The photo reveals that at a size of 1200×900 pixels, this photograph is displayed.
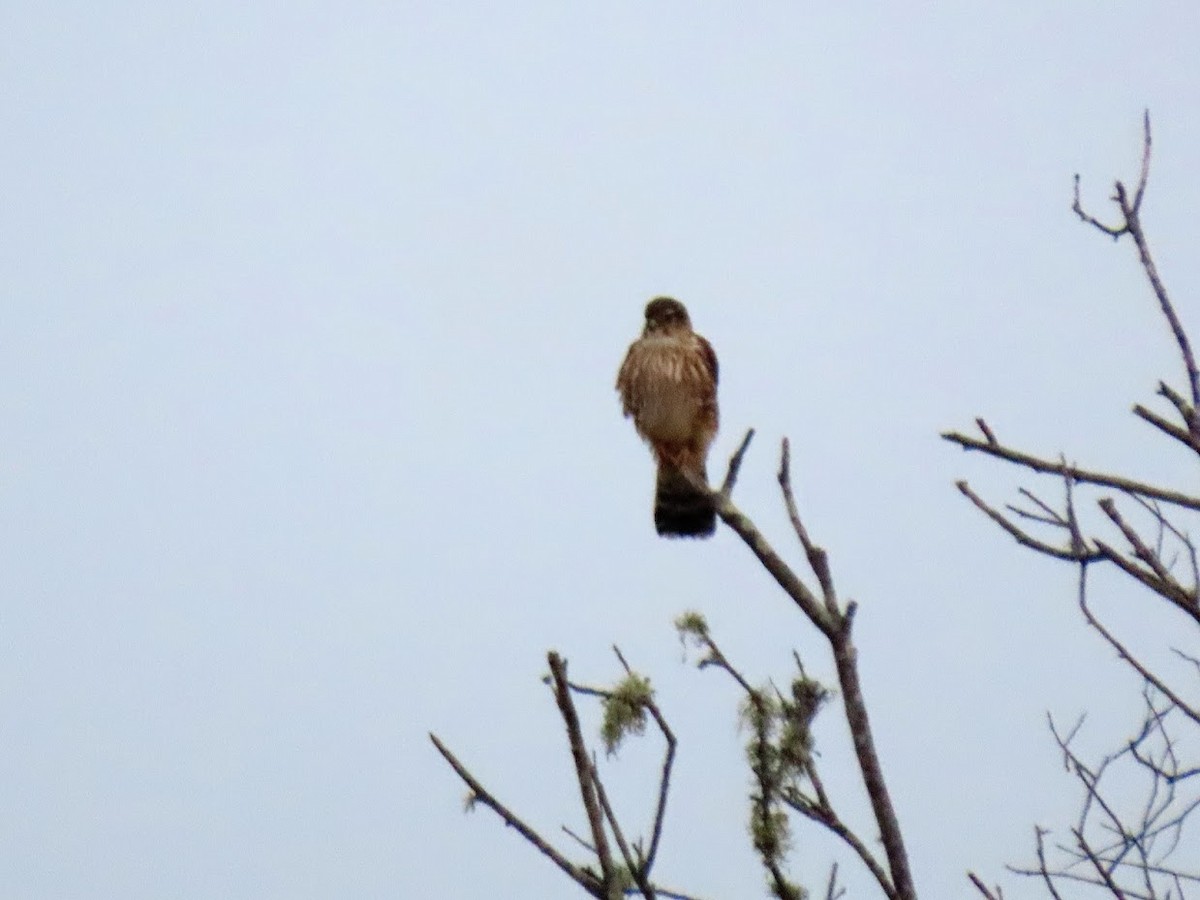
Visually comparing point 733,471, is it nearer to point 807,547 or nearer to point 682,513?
point 807,547

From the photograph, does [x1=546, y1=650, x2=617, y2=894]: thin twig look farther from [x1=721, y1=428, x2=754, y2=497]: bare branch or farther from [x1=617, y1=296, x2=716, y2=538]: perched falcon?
[x1=617, y1=296, x2=716, y2=538]: perched falcon

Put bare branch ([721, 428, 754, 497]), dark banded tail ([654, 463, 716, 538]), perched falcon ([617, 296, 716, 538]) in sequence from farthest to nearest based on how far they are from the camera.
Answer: perched falcon ([617, 296, 716, 538]), dark banded tail ([654, 463, 716, 538]), bare branch ([721, 428, 754, 497])

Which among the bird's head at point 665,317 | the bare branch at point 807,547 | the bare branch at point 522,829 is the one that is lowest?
the bare branch at point 522,829

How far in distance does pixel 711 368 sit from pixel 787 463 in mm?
4737

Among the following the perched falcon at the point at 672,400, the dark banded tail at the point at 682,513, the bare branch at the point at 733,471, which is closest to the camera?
the bare branch at the point at 733,471

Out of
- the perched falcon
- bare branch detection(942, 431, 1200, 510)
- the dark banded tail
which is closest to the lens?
bare branch detection(942, 431, 1200, 510)

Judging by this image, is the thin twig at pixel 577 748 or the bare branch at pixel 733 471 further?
the bare branch at pixel 733 471

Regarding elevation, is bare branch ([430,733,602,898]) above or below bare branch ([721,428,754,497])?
below

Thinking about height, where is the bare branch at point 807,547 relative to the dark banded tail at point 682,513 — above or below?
below

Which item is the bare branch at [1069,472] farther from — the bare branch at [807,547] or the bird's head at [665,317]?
the bird's head at [665,317]

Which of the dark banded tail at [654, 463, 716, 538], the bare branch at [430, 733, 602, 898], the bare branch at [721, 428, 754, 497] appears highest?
the dark banded tail at [654, 463, 716, 538]

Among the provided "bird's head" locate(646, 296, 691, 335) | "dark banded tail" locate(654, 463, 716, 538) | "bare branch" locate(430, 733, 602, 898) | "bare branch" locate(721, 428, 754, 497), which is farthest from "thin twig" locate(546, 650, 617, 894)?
"bird's head" locate(646, 296, 691, 335)

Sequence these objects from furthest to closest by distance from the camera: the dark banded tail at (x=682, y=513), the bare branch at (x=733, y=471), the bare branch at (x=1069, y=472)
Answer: the dark banded tail at (x=682, y=513)
the bare branch at (x=733, y=471)
the bare branch at (x=1069, y=472)

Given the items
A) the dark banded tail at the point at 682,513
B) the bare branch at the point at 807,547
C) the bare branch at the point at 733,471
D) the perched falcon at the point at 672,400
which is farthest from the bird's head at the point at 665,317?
the bare branch at the point at 807,547
